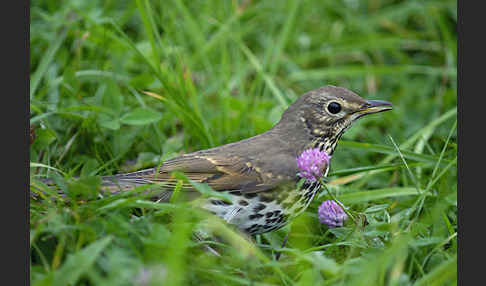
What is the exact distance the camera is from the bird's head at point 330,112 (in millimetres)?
3527

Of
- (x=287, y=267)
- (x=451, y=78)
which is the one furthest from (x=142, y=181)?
(x=451, y=78)

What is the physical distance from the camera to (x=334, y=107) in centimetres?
355

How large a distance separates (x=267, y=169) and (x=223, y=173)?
0.24 m

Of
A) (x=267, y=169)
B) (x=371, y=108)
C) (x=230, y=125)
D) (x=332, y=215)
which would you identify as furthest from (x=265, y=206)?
(x=230, y=125)

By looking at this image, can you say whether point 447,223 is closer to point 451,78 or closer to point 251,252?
point 251,252

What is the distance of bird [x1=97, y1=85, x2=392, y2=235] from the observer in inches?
128

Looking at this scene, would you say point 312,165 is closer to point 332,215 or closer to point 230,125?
point 332,215

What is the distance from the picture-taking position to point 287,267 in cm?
293

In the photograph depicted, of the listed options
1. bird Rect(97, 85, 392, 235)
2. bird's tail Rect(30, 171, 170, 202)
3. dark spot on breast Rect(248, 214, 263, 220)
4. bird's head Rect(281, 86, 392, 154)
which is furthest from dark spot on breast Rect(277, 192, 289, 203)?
bird's tail Rect(30, 171, 170, 202)

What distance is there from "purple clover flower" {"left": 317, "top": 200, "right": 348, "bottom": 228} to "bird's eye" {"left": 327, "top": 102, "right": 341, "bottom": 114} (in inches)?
21.9

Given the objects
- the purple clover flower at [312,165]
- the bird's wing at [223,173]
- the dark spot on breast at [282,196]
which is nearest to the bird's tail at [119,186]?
the bird's wing at [223,173]

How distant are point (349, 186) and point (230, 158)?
47.6 inches

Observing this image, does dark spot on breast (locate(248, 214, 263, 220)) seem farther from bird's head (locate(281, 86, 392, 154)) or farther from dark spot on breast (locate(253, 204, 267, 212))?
bird's head (locate(281, 86, 392, 154))

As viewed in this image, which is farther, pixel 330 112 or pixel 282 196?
pixel 330 112
